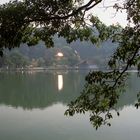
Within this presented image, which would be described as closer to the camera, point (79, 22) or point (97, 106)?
point (97, 106)

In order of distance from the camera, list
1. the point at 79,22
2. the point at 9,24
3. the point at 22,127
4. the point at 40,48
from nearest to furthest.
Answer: the point at 9,24, the point at 79,22, the point at 22,127, the point at 40,48

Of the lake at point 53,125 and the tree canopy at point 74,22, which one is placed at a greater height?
the tree canopy at point 74,22

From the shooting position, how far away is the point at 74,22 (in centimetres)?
587

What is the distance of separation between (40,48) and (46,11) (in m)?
101

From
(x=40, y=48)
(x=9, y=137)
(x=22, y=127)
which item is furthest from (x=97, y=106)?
(x=40, y=48)

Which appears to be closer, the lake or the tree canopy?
the tree canopy

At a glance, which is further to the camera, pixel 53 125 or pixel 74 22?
pixel 53 125

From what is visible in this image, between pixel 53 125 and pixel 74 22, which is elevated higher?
pixel 74 22

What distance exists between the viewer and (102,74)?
5301mm

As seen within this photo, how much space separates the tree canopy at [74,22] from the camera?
514 centimetres

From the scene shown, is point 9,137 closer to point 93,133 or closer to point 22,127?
point 22,127

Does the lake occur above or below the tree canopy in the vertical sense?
below

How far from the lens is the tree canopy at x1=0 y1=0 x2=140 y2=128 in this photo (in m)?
5.14

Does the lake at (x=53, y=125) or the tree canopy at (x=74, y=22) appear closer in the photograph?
the tree canopy at (x=74, y=22)
